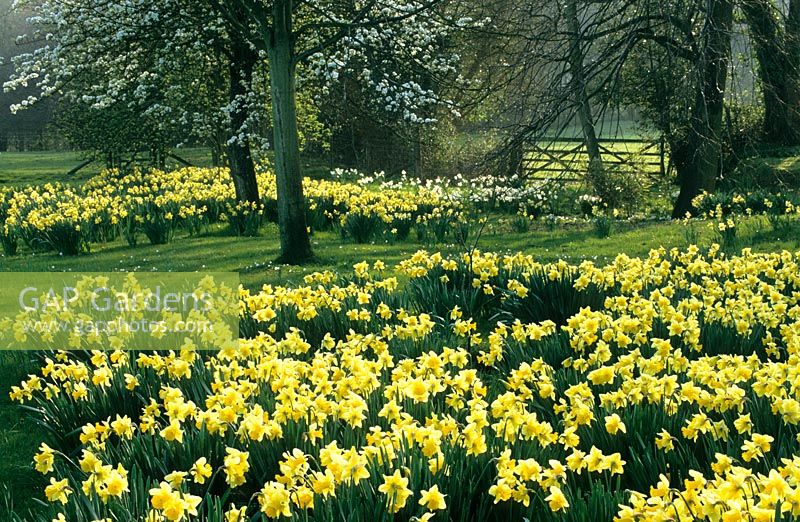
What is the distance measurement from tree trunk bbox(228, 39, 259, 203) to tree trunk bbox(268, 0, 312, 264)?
4050 millimetres

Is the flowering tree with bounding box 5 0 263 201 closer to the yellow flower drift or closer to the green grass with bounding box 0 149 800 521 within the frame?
the green grass with bounding box 0 149 800 521

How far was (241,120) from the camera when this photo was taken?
14.3 metres

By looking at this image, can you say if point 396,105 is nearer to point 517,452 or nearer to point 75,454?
point 75,454

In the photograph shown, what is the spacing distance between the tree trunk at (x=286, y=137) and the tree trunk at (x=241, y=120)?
4050 mm

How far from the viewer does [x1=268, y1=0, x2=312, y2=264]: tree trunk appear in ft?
30.5

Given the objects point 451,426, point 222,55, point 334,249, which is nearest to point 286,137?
point 334,249

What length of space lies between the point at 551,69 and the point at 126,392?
21.1 ft

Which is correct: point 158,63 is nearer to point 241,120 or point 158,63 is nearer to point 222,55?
point 241,120

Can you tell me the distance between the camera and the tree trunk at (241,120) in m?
13.8

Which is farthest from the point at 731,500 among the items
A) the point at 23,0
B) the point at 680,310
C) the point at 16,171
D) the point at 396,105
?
the point at 16,171

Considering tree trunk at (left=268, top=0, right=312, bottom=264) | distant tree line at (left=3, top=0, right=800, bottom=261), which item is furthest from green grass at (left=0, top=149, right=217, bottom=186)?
tree trunk at (left=268, top=0, right=312, bottom=264)

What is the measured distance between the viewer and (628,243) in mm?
10789

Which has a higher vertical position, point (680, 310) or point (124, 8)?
point (124, 8)

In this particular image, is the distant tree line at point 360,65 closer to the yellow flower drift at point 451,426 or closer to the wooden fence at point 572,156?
the wooden fence at point 572,156
